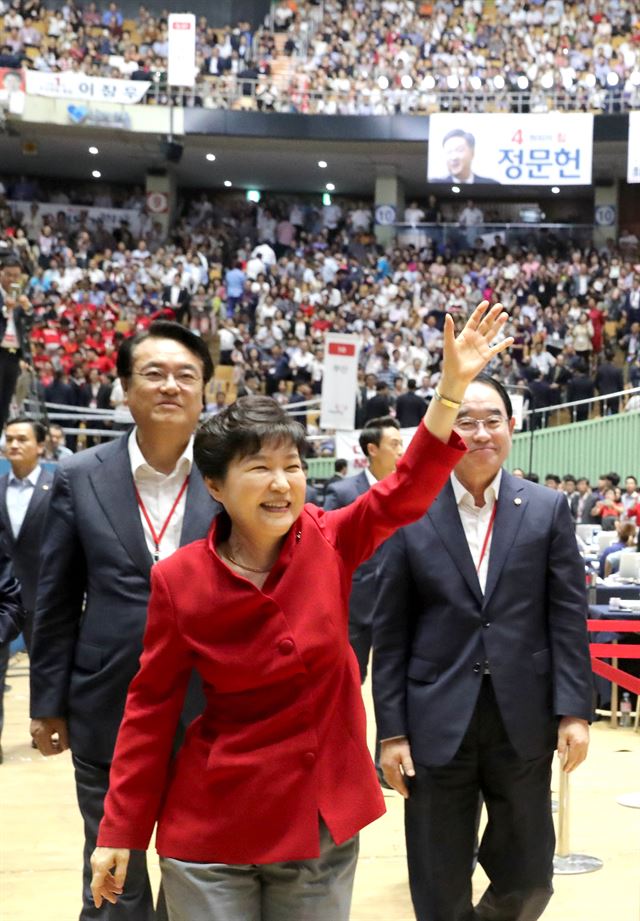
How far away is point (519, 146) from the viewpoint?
2119 cm

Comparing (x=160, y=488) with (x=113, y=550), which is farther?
(x=160, y=488)

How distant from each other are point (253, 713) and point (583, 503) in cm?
1391

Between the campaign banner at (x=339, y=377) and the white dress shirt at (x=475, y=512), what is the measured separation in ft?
32.5

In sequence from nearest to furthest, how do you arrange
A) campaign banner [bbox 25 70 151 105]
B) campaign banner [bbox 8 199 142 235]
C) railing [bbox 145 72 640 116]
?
campaign banner [bbox 25 70 151 105], railing [bbox 145 72 640 116], campaign banner [bbox 8 199 142 235]

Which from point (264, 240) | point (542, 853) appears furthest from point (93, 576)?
point (264, 240)

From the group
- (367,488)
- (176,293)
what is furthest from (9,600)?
(176,293)

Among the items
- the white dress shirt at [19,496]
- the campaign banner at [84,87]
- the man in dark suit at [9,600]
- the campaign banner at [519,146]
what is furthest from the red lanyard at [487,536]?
the campaign banner at [84,87]

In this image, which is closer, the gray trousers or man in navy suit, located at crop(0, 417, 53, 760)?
the gray trousers

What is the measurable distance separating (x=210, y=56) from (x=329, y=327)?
731 centimetres

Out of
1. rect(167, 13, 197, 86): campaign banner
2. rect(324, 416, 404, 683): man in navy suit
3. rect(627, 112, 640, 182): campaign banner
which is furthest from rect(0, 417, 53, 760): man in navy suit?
rect(167, 13, 197, 86): campaign banner

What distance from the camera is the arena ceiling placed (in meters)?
25.4

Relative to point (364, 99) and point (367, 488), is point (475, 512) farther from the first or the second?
point (364, 99)

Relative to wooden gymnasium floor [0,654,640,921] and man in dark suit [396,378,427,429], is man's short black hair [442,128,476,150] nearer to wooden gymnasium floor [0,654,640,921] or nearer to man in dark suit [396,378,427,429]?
man in dark suit [396,378,427,429]

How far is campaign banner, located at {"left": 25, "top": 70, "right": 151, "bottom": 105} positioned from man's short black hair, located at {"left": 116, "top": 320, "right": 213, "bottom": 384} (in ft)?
67.8
